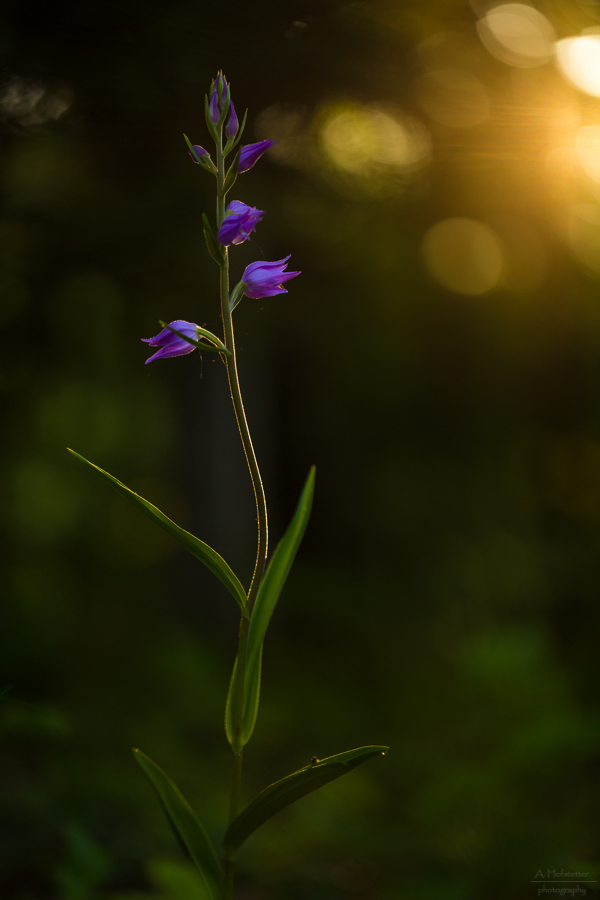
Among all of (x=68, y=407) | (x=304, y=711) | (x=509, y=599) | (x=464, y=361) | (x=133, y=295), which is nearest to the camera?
(x=133, y=295)

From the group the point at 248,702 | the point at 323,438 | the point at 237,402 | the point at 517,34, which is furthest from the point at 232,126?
the point at 323,438

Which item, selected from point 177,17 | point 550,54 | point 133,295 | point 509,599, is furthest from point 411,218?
point 509,599

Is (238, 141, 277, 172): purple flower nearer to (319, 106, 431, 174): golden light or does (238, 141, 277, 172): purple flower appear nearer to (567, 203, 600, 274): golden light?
(319, 106, 431, 174): golden light

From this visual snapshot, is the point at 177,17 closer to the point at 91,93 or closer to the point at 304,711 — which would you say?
the point at 91,93

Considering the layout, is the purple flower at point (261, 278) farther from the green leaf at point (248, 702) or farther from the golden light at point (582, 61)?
the golden light at point (582, 61)

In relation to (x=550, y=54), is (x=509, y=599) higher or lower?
lower

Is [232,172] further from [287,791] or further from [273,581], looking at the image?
[287,791]

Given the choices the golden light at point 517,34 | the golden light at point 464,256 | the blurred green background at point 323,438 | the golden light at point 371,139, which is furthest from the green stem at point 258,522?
the golden light at point 464,256
